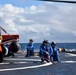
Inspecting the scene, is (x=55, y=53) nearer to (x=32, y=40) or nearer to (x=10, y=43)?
(x=10, y=43)

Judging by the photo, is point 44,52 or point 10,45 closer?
point 44,52

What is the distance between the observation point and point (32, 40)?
2422 centimetres

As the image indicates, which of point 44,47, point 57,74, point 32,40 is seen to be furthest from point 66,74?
point 32,40

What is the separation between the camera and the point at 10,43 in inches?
663

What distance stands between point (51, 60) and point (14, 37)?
2.76m

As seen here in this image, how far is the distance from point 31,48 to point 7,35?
7391 mm

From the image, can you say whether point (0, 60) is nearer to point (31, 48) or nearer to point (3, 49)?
point (3, 49)

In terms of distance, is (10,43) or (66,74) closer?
(66,74)

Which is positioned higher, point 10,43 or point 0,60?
point 10,43

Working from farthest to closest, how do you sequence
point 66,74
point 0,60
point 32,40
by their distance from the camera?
point 32,40
point 0,60
point 66,74

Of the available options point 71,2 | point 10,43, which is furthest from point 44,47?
point 71,2

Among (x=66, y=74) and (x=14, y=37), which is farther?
(x=14, y=37)

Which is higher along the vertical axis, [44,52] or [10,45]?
[10,45]

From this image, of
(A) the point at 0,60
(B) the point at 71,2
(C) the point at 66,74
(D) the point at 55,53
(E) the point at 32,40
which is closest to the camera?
(B) the point at 71,2
